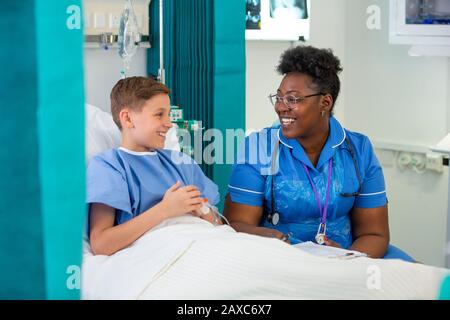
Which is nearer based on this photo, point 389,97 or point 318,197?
point 318,197

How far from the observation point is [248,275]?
1.54 m

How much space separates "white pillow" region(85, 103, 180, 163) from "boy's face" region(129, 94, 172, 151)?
18 centimetres

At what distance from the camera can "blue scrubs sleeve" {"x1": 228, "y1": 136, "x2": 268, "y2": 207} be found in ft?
7.78

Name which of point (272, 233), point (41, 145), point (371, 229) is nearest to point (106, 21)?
point (272, 233)

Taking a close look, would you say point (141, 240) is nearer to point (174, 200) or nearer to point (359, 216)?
point (174, 200)

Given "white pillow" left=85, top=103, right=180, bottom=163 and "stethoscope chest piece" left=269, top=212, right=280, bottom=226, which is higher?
"white pillow" left=85, top=103, right=180, bottom=163

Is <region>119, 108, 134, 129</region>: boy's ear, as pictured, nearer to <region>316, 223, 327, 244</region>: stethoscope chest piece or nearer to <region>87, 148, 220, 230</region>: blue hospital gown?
<region>87, 148, 220, 230</region>: blue hospital gown

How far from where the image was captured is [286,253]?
1.62 meters

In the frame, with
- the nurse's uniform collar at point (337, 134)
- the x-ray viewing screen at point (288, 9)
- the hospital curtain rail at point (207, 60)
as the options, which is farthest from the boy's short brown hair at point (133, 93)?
the x-ray viewing screen at point (288, 9)

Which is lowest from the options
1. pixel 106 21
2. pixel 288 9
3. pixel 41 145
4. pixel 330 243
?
pixel 330 243

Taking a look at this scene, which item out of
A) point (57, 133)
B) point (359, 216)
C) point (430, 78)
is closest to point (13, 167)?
point (57, 133)

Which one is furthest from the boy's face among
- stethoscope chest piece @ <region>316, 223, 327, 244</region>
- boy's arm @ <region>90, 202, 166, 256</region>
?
stethoscope chest piece @ <region>316, 223, 327, 244</region>

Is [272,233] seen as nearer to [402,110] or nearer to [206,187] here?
[206,187]

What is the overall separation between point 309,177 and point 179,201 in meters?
0.61
